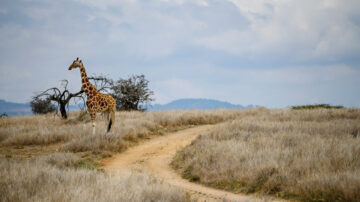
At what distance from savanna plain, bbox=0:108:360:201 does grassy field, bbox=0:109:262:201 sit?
2 cm

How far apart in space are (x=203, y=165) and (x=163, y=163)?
264 centimetres

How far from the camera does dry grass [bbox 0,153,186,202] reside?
548cm

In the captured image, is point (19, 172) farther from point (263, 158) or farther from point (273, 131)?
point (273, 131)

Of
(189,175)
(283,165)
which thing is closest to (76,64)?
(189,175)

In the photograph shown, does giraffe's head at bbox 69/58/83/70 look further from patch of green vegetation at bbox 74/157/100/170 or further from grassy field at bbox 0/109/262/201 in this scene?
patch of green vegetation at bbox 74/157/100/170

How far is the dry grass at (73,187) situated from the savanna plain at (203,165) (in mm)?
20

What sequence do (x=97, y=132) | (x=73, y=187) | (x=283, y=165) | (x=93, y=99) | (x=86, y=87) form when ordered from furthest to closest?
1. (x=97, y=132)
2. (x=86, y=87)
3. (x=93, y=99)
4. (x=283, y=165)
5. (x=73, y=187)

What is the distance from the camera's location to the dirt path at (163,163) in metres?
7.41

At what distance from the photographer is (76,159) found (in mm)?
11125

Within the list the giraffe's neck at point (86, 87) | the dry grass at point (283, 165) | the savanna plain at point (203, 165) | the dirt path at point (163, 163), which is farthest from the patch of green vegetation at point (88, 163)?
the giraffe's neck at point (86, 87)

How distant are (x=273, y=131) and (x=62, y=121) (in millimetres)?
14452

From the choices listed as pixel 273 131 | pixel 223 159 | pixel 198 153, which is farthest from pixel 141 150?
pixel 273 131

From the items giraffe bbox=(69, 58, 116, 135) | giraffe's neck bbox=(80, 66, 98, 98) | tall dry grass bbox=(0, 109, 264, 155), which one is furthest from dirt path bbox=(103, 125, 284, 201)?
giraffe's neck bbox=(80, 66, 98, 98)

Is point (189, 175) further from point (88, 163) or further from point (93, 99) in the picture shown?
point (93, 99)
